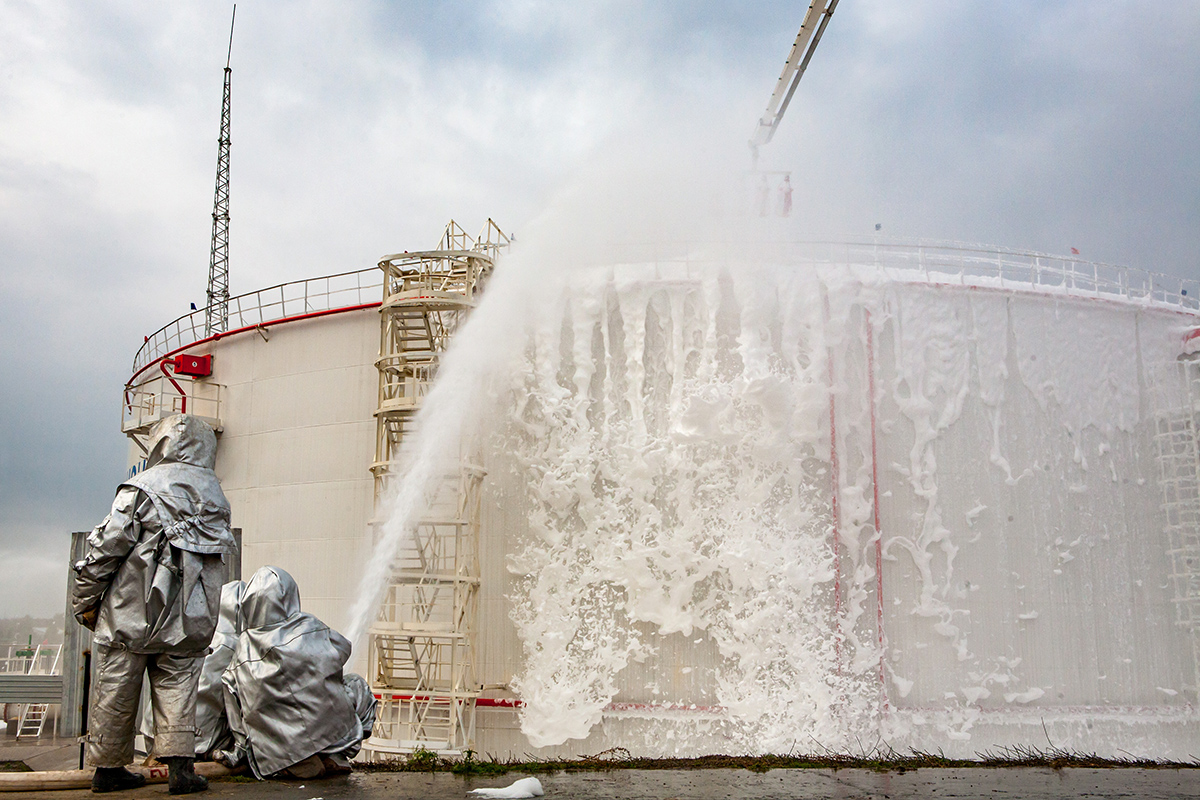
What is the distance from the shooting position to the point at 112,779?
6.18 m

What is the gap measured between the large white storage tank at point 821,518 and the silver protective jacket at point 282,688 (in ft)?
23.5

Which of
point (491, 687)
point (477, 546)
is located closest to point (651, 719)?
point (491, 687)

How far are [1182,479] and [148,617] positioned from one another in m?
15.9

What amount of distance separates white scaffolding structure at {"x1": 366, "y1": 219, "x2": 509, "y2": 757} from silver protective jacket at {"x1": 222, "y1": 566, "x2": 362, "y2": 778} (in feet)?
21.8

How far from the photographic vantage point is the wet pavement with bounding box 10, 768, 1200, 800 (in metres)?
6.14

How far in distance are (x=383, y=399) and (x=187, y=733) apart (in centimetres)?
926

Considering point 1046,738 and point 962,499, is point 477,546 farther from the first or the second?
point 1046,738

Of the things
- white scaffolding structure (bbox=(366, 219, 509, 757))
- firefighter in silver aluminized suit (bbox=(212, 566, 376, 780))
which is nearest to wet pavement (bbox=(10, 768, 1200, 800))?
firefighter in silver aluminized suit (bbox=(212, 566, 376, 780))

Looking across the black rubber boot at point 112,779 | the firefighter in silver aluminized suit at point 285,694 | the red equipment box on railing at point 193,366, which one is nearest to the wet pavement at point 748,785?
the black rubber boot at point 112,779

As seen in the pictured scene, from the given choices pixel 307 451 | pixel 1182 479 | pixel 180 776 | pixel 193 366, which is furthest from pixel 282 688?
pixel 1182 479

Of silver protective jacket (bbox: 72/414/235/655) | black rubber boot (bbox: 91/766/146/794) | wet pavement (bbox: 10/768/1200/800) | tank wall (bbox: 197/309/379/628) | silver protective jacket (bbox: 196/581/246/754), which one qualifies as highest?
tank wall (bbox: 197/309/379/628)

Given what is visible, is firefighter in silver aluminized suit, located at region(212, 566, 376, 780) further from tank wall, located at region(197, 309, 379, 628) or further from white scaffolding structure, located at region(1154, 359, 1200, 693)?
white scaffolding structure, located at region(1154, 359, 1200, 693)

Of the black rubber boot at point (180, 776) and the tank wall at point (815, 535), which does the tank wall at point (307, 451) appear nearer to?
the tank wall at point (815, 535)

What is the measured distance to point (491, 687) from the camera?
47.9 ft
